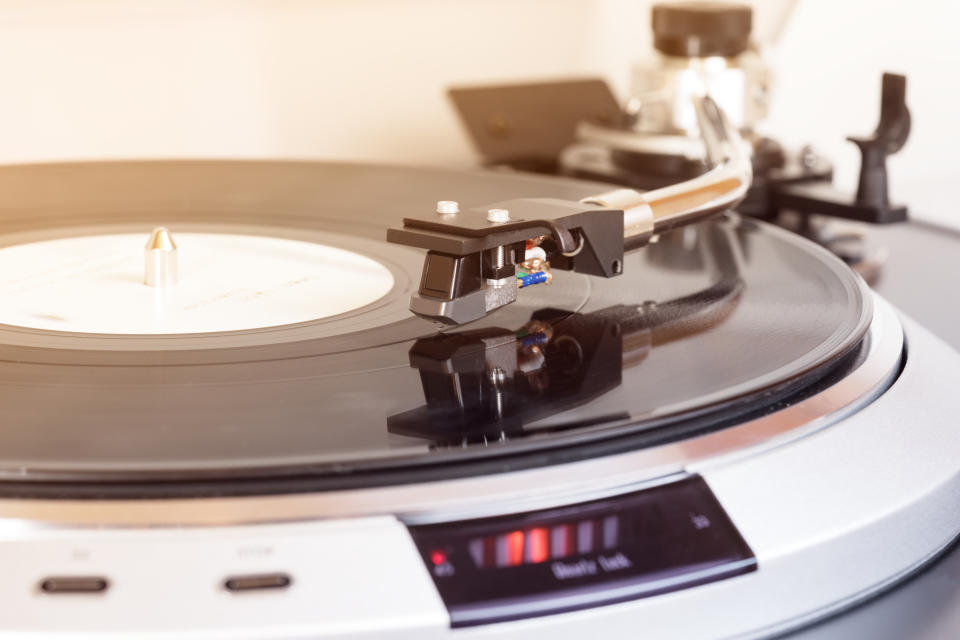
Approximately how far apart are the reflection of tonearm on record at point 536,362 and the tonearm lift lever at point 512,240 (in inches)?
0.8

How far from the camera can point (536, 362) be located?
0.60m

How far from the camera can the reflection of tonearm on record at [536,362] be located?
515 millimetres

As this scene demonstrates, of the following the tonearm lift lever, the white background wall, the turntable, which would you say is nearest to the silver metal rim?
the turntable

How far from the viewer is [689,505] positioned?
49 cm

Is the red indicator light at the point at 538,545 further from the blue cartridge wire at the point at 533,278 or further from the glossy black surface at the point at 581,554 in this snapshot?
the blue cartridge wire at the point at 533,278

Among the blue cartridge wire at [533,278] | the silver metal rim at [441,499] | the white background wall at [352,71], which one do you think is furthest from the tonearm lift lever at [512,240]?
the white background wall at [352,71]

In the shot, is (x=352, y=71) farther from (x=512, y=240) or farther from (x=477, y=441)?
(x=477, y=441)

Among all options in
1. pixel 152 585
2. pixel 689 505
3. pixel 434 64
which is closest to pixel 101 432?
pixel 152 585

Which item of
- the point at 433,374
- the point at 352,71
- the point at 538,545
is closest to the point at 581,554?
the point at 538,545

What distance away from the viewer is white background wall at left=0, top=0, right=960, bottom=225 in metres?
1.30

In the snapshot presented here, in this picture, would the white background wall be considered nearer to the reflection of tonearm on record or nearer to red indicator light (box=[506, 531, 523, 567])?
the reflection of tonearm on record

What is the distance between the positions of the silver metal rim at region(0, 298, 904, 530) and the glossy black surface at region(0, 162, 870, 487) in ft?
0.03

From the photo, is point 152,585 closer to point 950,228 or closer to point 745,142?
point 745,142

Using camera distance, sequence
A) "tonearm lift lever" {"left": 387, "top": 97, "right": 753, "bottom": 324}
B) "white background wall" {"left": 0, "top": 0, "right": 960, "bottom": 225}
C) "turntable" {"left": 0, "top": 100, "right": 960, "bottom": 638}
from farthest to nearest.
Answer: "white background wall" {"left": 0, "top": 0, "right": 960, "bottom": 225} → "tonearm lift lever" {"left": 387, "top": 97, "right": 753, "bottom": 324} → "turntable" {"left": 0, "top": 100, "right": 960, "bottom": 638}
